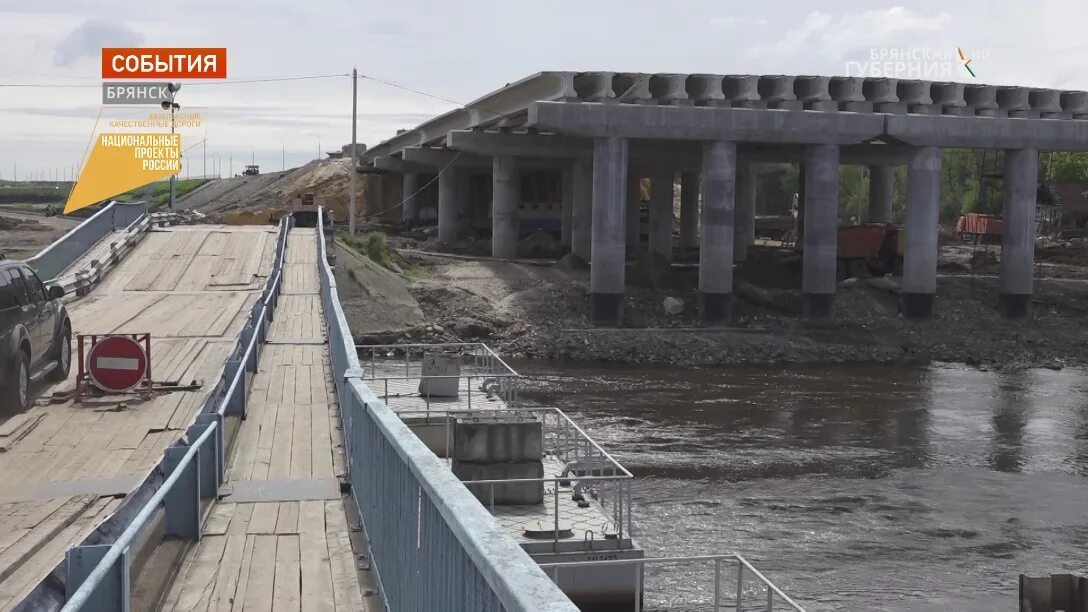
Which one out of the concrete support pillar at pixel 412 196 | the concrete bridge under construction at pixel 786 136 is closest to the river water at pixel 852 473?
the concrete bridge under construction at pixel 786 136

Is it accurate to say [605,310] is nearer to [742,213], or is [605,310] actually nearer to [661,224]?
[661,224]

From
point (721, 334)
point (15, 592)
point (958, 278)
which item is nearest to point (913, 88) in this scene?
point (958, 278)

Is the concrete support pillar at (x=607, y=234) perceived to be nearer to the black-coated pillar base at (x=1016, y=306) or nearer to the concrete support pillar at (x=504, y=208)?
the concrete support pillar at (x=504, y=208)

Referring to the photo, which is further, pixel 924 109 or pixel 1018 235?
pixel 924 109

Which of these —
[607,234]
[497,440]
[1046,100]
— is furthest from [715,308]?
[497,440]

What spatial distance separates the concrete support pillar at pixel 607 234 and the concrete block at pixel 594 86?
208 cm

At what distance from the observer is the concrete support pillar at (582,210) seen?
65.5 m

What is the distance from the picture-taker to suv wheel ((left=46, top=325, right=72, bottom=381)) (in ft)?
64.8

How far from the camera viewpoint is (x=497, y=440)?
20656mm

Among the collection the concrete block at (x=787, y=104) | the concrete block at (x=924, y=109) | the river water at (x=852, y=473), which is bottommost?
the river water at (x=852, y=473)

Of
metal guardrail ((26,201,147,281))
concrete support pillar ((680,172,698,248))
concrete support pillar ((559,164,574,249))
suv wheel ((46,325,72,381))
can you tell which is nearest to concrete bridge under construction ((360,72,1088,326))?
concrete support pillar ((559,164,574,249))

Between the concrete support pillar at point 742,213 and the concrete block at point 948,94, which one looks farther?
the concrete support pillar at point 742,213

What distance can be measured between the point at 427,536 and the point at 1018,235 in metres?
55.8

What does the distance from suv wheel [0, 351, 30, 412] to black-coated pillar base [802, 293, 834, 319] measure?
4077cm
